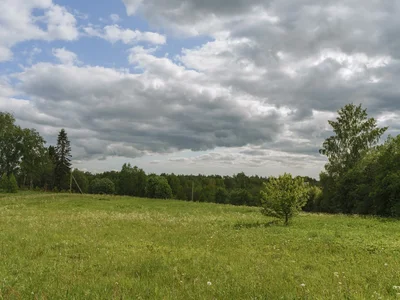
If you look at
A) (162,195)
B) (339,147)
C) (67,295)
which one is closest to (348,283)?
(67,295)

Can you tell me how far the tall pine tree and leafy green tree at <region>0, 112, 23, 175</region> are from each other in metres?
15.5

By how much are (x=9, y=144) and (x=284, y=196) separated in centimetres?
7627

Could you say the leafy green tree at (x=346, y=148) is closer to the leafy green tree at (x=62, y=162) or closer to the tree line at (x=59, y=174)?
the tree line at (x=59, y=174)

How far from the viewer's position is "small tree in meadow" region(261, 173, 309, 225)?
20.6 metres

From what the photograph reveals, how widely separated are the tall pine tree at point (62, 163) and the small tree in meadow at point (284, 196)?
85497 mm

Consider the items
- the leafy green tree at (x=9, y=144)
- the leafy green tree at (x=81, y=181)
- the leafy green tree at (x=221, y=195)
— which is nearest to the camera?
the leafy green tree at (x=9, y=144)

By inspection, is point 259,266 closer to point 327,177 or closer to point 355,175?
point 355,175

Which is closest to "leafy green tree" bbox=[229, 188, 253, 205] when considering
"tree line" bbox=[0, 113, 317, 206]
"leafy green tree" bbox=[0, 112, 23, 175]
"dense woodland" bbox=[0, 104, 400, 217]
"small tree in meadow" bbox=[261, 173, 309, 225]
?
"tree line" bbox=[0, 113, 317, 206]

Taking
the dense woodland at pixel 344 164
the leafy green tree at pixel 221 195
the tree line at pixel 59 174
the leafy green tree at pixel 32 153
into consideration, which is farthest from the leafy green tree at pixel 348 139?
the leafy green tree at pixel 221 195

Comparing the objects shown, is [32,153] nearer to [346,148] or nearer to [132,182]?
[132,182]

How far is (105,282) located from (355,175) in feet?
149

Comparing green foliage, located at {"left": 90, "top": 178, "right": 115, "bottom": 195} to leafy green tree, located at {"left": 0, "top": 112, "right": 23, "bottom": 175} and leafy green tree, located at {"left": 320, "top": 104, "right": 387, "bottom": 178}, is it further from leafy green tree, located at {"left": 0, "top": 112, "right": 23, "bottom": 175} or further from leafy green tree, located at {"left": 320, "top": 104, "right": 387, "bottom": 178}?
leafy green tree, located at {"left": 320, "top": 104, "right": 387, "bottom": 178}

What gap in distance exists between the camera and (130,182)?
130 metres

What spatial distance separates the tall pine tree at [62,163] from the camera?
9525cm
